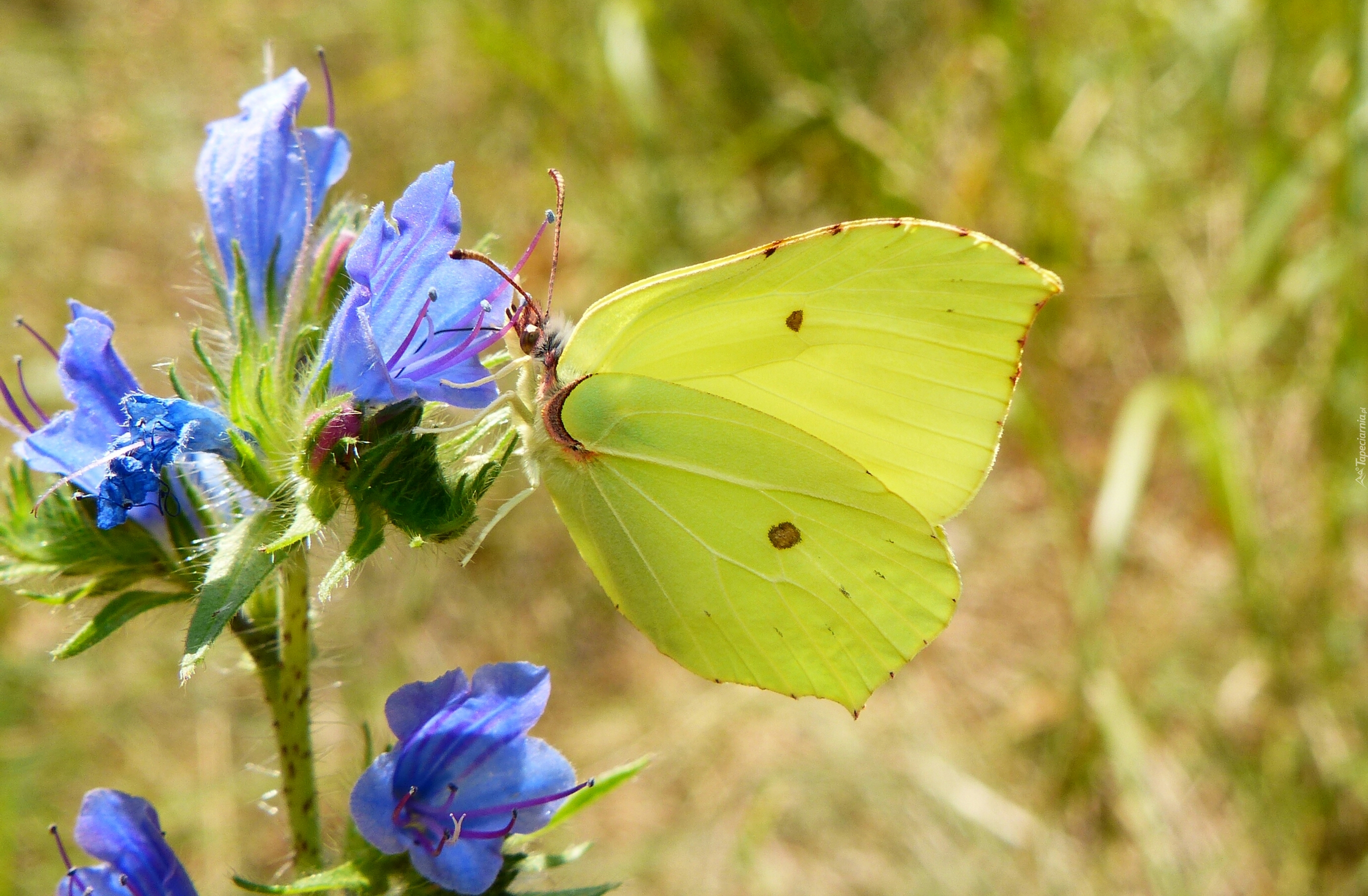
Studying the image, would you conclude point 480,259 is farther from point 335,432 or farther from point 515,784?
point 515,784

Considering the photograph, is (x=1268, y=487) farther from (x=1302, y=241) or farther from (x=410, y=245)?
(x=410, y=245)

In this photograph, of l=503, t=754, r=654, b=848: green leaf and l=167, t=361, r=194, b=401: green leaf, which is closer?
l=167, t=361, r=194, b=401: green leaf

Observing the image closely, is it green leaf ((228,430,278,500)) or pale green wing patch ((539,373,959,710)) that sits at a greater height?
green leaf ((228,430,278,500))

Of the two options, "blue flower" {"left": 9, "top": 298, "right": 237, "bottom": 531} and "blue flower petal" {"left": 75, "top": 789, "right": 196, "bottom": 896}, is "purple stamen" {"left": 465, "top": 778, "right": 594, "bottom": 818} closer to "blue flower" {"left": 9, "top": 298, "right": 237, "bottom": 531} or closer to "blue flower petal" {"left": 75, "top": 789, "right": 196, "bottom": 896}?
"blue flower petal" {"left": 75, "top": 789, "right": 196, "bottom": 896}

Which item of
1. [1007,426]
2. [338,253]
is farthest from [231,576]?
[1007,426]

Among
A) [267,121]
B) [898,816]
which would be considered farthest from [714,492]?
[898,816]

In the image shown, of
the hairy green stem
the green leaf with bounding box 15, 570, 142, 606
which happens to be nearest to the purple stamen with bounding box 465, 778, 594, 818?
the hairy green stem

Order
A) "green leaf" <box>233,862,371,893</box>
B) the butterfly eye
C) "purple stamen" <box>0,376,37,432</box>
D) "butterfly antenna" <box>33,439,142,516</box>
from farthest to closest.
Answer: the butterfly eye, "purple stamen" <box>0,376,37,432</box>, "butterfly antenna" <box>33,439,142,516</box>, "green leaf" <box>233,862,371,893</box>

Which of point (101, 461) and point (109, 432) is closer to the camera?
point (101, 461)

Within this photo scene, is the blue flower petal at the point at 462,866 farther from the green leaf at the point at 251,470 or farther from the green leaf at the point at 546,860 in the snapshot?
the green leaf at the point at 251,470
